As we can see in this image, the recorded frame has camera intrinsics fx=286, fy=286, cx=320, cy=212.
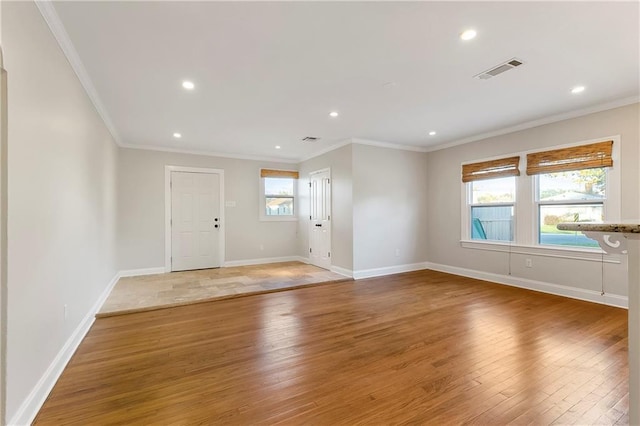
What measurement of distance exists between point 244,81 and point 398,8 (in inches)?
67.0

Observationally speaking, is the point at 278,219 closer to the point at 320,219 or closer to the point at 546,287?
the point at 320,219

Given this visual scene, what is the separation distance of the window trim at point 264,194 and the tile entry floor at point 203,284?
3.98 feet

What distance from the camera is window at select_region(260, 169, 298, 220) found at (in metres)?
6.87

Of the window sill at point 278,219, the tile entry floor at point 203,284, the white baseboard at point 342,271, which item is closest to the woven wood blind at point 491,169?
the white baseboard at point 342,271

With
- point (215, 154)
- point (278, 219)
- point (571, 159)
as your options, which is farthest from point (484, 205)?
point (215, 154)

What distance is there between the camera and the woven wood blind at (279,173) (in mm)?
6832

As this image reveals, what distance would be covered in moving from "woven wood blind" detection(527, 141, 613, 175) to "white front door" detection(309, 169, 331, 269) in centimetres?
349

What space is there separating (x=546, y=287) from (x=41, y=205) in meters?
5.92

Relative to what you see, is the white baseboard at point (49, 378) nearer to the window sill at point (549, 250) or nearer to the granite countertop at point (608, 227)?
the granite countertop at point (608, 227)

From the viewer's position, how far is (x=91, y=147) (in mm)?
3242

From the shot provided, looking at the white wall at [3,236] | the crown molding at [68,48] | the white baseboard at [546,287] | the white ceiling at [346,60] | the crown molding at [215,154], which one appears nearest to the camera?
the white wall at [3,236]

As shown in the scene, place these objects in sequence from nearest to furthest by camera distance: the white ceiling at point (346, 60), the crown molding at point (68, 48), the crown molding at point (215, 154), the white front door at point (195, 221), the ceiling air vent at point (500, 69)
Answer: the crown molding at point (68, 48) < the white ceiling at point (346, 60) < the ceiling air vent at point (500, 69) < the crown molding at point (215, 154) < the white front door at point (195, 221)

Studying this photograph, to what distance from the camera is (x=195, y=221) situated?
6.11 metres

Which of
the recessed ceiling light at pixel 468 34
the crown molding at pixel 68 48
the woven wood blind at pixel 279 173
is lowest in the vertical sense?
the woven wood blind at pixel 279 173
